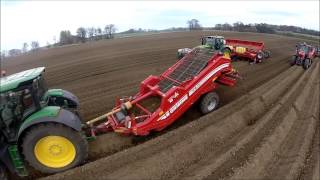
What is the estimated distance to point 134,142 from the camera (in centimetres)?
733

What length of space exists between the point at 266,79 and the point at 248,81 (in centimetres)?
109

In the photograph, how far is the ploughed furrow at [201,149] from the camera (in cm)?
606

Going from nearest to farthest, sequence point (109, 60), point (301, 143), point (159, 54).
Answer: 1. point (301, 143)
2. point (109, 60)
3. point (159, 54)

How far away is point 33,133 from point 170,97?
122 inches

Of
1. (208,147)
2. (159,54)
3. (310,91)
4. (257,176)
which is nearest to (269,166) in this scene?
(257,176)

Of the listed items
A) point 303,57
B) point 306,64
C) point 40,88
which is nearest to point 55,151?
point 40,88

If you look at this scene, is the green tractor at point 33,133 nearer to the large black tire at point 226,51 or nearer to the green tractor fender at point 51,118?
the green tractor fender at point 51,118

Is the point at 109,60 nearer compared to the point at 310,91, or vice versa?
the point at 310,91

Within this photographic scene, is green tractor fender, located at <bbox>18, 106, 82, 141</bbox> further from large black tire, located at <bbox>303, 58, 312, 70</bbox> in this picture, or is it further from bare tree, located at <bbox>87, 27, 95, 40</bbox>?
bare tree, located at <bbox>87, 27, 95, 40</bbox>

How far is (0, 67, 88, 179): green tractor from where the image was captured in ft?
18.8

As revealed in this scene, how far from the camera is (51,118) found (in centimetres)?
585

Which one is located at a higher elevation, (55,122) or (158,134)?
(55,122)

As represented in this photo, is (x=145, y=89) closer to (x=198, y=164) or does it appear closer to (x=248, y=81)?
(x=198, y=164)

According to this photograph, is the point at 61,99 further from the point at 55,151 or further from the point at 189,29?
the point at 189,29
